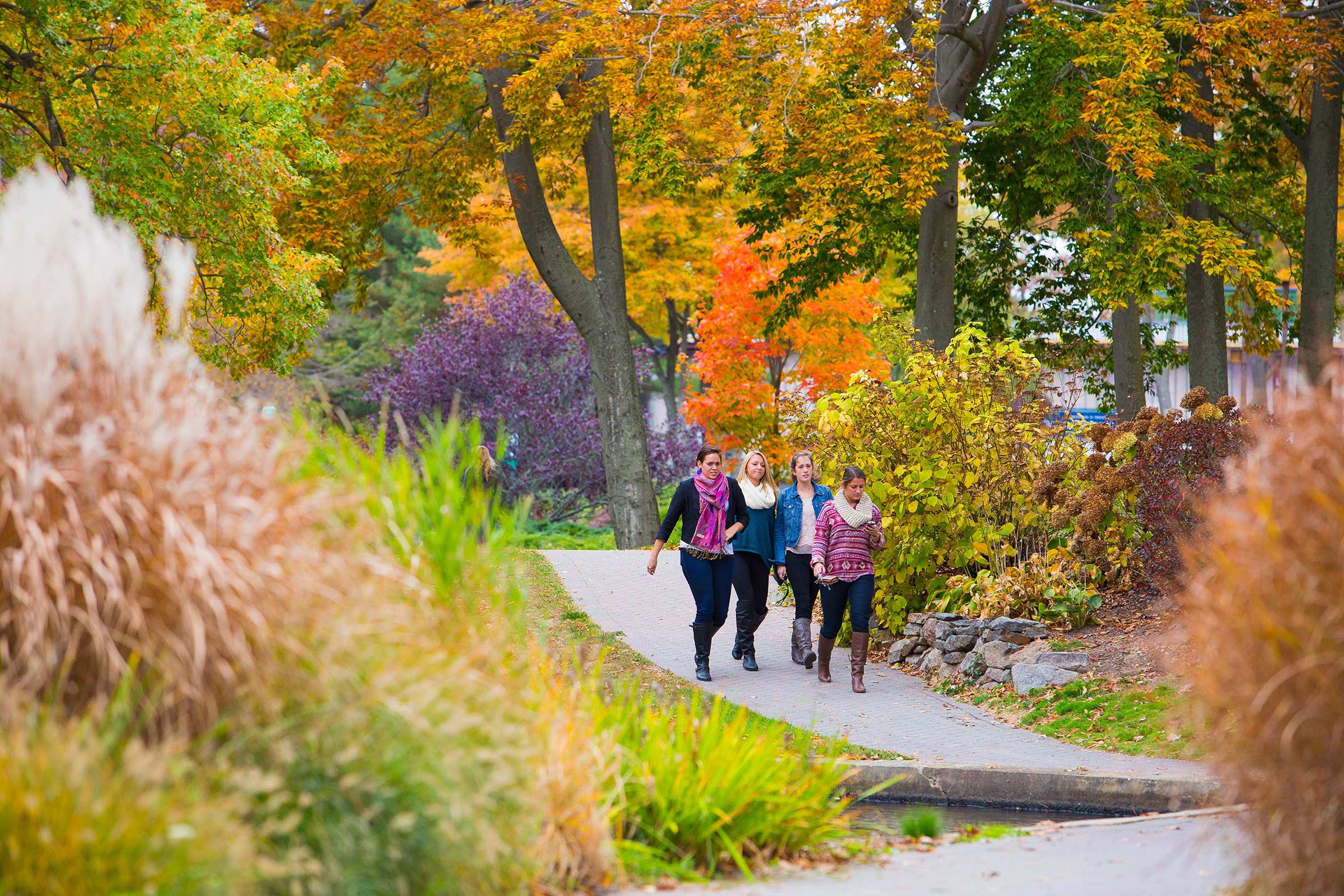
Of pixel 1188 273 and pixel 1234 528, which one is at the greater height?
pixel 1188 273

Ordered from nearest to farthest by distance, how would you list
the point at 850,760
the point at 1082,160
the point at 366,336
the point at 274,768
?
the point at 274,768
the point at 850,760
the point at 1082,160
the point at 366,336

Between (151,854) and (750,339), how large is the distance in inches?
883

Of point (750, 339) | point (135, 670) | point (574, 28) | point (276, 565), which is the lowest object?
point (135, 670)

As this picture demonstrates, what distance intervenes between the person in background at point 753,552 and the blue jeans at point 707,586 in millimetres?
198

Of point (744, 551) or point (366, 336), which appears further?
point (366, 336)

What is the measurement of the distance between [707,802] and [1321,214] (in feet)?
53.9

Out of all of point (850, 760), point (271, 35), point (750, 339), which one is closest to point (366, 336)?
point (750, 339)

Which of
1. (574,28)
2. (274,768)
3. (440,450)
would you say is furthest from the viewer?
(574,28)

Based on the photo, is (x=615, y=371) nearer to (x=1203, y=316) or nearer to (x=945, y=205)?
(x=945, y=205)

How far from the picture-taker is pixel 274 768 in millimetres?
3684

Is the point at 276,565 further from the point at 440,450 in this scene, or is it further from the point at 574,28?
the point at 574,28

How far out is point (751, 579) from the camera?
1060cm

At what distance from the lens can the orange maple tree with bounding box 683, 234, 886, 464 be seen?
991 inches

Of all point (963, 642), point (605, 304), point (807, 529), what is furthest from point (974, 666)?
point (605, 304)
